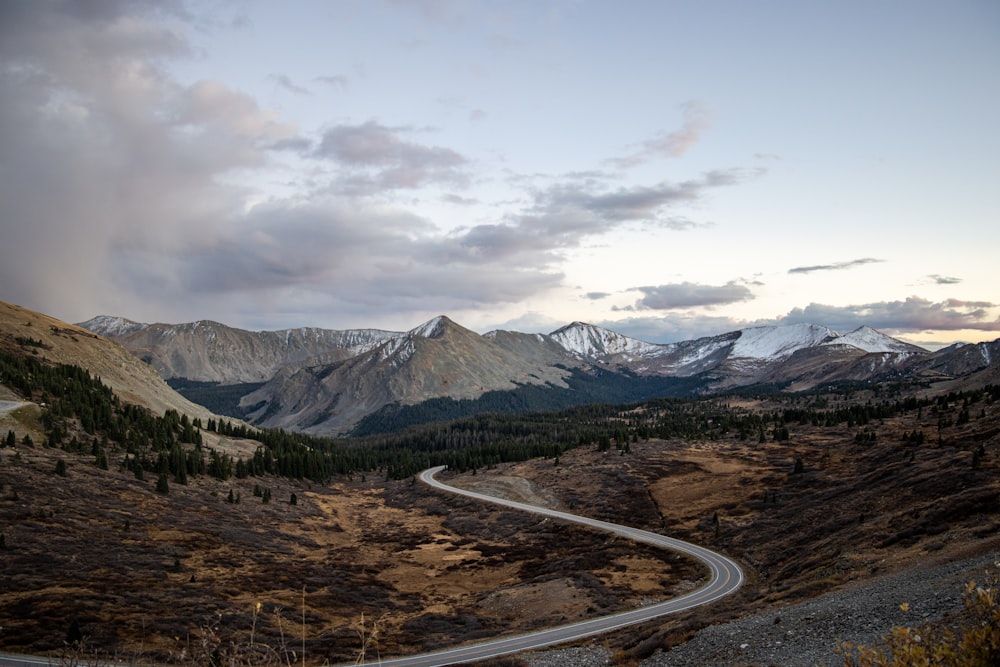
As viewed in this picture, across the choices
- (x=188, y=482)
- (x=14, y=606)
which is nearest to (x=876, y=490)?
(x=14, y=606)

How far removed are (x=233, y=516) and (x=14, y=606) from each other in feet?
179

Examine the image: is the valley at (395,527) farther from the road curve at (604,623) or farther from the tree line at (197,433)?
the road curve at (604,623)

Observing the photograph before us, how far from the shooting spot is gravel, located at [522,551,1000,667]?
25.8 meters

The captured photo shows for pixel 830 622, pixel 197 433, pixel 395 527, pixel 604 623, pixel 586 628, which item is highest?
pixel 830 622

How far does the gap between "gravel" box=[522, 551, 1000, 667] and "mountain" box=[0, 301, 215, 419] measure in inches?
6046

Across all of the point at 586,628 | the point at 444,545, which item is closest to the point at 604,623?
the point at 586,628

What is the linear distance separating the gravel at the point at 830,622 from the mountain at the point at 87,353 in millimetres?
153577

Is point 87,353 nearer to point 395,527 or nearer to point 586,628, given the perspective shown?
point 395,527

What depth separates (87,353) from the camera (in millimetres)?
154875

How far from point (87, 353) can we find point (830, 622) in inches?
7290

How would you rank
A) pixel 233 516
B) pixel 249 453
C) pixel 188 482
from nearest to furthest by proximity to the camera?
pixel 233 516 → pixel 188 482 → pixel 249 453

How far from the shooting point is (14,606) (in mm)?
47438

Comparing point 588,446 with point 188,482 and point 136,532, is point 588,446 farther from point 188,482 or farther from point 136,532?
point 136,532

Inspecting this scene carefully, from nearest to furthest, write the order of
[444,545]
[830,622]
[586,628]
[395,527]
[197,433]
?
[830,622] < [586,628] < [444,545] < [395,527] < [197,433]
